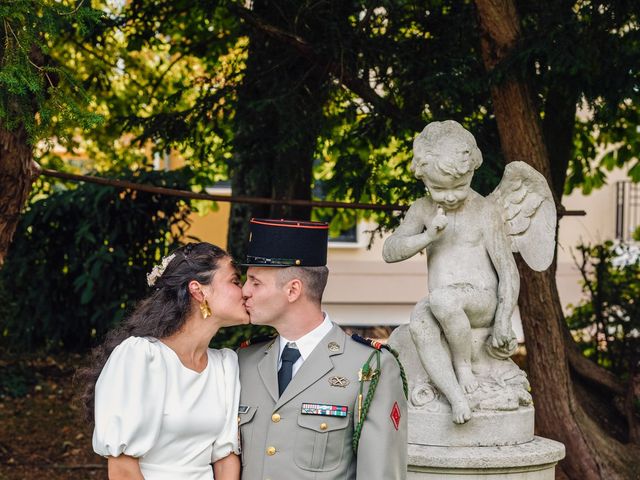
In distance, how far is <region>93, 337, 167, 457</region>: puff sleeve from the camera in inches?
119

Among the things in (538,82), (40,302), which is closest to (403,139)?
(538,82)

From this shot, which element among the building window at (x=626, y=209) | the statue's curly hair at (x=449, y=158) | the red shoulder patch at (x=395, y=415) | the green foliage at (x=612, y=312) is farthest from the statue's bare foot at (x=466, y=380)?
the building window at (x=626, y=209)

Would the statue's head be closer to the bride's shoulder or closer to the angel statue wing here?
the angel statue wing

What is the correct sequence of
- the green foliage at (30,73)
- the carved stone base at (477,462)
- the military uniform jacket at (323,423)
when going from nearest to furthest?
the military uniform jacket at (323,423), the green foliage at (30,73), the carved stone base at (477,462)

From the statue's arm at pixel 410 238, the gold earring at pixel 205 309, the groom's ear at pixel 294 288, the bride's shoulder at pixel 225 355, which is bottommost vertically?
the bride's shoulder at pixel 225 355

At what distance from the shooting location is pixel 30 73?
408 cm

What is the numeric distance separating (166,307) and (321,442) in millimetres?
674

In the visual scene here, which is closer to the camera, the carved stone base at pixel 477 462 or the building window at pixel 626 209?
the carved stone base at pixel 477 462

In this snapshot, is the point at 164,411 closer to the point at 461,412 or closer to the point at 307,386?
the point at 307,386

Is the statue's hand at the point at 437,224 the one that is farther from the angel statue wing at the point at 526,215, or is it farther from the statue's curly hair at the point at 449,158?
the angel statue wing at the point at 526,215

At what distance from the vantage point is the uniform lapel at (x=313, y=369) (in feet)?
10.7

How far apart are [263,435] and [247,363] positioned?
27cm

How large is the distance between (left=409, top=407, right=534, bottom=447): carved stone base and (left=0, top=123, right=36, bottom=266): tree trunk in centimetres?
216

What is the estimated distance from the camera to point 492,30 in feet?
22.0
